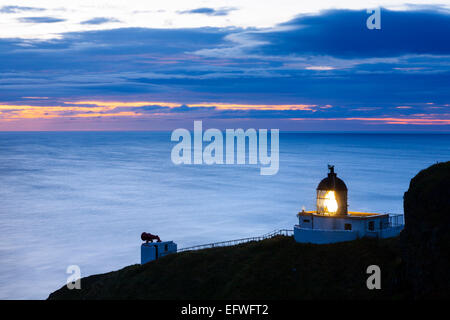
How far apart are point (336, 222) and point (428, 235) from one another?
1120 centimetres

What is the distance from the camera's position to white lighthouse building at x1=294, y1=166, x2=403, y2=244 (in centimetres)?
3816

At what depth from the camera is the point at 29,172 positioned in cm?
19475

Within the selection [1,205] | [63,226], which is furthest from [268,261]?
[1,205]

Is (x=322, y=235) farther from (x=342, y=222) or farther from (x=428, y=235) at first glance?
(x=428, y=235)

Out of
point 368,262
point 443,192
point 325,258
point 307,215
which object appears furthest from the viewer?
point 307,215

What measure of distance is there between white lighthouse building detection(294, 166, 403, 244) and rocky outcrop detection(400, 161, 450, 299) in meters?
7.39

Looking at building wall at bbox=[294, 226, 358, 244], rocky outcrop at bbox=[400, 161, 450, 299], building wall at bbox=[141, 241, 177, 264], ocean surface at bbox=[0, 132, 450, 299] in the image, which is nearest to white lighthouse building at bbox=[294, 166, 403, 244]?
building wall at bbox=[294, 226, 358, 244]

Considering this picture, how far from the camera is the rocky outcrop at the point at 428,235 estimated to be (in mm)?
27125

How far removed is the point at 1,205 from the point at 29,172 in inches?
2591

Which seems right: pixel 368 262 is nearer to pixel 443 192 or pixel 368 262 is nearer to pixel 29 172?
pixel 443 192

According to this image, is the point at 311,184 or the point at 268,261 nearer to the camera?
the point at 268,261

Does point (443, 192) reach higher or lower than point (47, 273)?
higher

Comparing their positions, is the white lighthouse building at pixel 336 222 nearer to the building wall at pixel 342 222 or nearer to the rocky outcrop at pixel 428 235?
the building wall at pixel 342 222

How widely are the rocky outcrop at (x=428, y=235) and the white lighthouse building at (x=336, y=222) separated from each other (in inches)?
291
